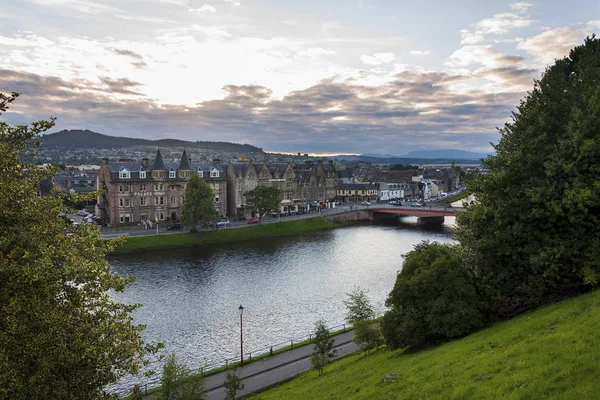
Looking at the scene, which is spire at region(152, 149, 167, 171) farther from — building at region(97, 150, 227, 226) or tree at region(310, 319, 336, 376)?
tree at region(310, 319, 336, 376)

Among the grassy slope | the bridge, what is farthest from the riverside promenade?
the bridge

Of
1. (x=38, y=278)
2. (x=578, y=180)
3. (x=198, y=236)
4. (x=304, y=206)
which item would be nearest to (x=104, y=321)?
(x=38, y=278)

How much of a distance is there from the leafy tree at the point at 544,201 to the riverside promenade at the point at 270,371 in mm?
15175

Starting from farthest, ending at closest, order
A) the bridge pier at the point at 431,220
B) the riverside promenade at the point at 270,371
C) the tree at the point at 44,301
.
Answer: the bridge pier at the point at 431,220
the riverside promenade at the point at 270,371
the tree at the point at 44,301

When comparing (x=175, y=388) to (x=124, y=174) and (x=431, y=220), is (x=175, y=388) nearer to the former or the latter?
(x=124, y=174)

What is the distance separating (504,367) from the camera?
52.6ft

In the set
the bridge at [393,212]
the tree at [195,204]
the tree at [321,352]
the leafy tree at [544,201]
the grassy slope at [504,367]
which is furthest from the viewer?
the bridge at [393,212]

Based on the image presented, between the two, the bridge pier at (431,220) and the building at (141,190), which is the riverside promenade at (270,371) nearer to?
the building at (141,190)

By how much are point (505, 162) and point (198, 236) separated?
218 feet

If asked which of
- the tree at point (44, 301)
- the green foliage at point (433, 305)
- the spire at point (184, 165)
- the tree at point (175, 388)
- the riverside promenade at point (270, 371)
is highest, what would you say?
the spire at point (184, 165)

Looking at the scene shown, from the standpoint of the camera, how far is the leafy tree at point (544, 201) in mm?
23125

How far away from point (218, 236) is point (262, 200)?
17.6 meters

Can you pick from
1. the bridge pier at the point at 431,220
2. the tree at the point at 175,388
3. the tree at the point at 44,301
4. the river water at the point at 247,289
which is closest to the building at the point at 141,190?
the river water at the point at 247,289

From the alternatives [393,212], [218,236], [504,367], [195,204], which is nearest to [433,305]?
[504,367]
